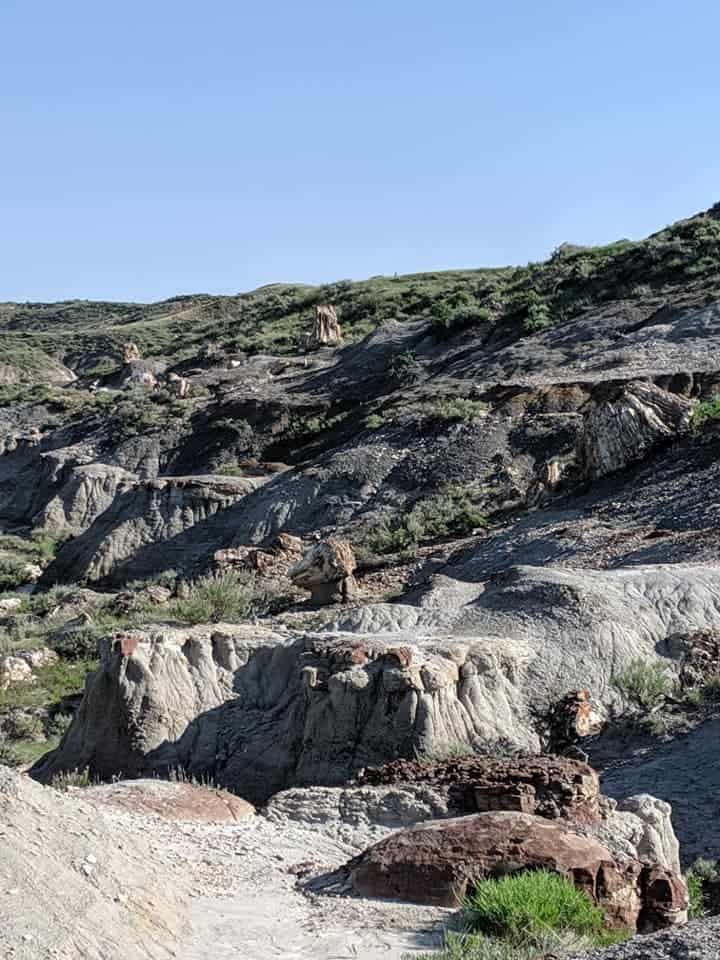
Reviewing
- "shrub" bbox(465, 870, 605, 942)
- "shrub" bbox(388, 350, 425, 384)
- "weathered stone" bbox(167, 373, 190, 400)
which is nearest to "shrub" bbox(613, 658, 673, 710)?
"shrub" bbox(465, 870, 605, 942)

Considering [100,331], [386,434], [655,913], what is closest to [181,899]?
[655,913]

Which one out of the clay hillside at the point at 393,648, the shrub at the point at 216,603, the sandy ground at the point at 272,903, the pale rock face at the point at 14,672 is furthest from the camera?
the shrub at the point at 216,603

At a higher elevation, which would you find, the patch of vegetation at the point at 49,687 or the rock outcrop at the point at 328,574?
the rock outcrop at the point at 328,574

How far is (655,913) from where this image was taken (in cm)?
744

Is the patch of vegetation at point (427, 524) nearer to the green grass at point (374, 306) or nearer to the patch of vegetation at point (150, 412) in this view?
the green grass at point (374, 306)

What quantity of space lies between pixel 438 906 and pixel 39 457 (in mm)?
35376

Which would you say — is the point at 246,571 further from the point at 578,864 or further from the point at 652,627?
the point at 578,864

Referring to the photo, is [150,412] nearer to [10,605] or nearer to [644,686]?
[10,605]

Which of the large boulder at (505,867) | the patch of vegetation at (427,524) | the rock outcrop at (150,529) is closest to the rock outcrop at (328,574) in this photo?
the patch of vegetation at (427,524)

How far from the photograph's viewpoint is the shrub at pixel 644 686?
13.2 meters

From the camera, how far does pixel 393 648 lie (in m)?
13.2

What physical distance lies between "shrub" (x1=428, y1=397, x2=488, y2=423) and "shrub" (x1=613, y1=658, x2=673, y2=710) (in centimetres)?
1522

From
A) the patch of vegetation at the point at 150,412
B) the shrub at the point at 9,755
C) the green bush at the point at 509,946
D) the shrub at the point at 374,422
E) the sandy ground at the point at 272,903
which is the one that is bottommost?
the shrub at the point at 9,755

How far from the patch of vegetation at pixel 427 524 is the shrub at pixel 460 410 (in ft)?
11.9
